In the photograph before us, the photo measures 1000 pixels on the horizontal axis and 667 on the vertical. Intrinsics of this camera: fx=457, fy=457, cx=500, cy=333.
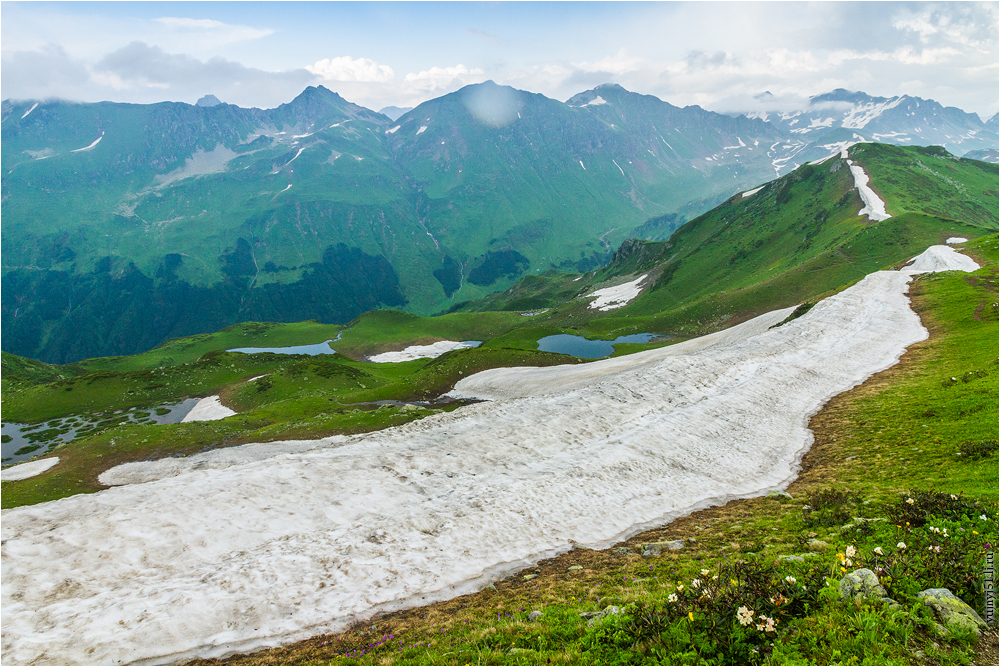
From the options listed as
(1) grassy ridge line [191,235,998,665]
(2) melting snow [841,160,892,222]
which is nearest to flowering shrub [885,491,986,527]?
(1) grassy ridge line [191,235,998,665]

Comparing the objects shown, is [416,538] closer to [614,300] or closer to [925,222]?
[925,222]

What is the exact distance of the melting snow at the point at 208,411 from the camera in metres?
86.3

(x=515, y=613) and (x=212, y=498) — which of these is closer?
(x=515, y=613)

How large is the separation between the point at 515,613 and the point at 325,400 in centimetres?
6287

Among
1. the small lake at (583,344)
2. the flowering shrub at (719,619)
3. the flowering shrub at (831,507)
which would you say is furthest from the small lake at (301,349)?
the flowering shrub at (719,619)

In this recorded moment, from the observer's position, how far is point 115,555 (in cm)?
1784

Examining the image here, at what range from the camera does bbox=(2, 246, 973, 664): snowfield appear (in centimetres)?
1505

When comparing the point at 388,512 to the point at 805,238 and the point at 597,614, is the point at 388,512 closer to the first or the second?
the point at 597,614

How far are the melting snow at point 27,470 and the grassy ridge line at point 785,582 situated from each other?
55.1 metres

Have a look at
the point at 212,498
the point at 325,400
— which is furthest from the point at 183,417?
the point at 212,498

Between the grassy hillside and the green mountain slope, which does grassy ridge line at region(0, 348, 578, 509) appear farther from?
the green mountain slope

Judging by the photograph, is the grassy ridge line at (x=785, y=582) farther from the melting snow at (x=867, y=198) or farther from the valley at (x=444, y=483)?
the melting snow at (x=867, y=198)

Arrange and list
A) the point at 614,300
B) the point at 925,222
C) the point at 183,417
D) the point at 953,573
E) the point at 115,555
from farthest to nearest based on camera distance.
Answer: the point at 614,300 → the point at 925,222 → the point at 183,417 → the point at 115,555 → the point at 953,573

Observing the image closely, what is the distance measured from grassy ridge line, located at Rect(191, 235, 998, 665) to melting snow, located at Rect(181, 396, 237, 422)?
84.8 meters
